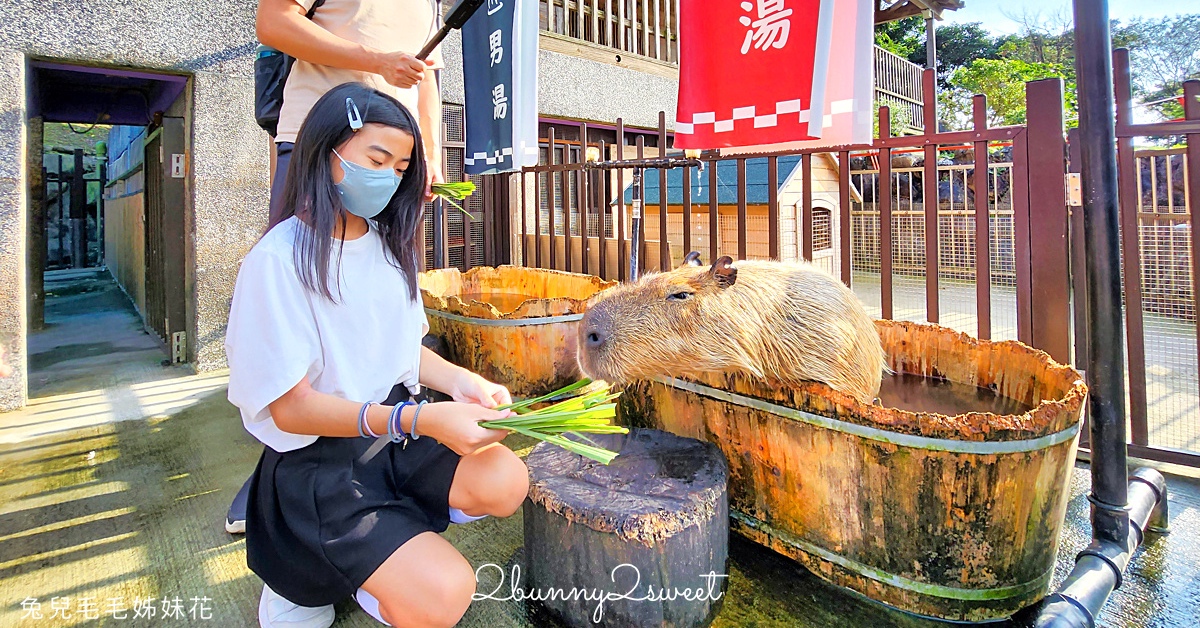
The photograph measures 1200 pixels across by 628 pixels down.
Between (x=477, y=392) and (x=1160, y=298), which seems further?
(x=1160, y=298)

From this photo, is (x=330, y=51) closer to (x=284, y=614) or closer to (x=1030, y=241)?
(x=284, y=614)

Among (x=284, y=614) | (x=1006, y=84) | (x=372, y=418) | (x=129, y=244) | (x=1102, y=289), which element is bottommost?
(x=284, y=614)

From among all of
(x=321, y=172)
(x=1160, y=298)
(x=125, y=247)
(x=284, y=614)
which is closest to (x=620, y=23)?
(x=1160, y=298)

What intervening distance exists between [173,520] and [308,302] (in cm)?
155

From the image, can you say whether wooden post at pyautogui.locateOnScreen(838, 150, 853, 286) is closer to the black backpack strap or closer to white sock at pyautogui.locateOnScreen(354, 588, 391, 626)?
the black backpack strap

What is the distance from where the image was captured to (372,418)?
4.50 ft

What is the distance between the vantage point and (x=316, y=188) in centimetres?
145

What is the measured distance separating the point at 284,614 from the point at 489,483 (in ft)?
2.18

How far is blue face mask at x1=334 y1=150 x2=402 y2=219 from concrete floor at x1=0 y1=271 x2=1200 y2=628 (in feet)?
3.83

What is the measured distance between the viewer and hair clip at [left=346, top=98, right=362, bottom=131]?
4.70 feet

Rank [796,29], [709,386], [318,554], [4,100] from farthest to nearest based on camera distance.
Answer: [4,100] → [796,29] → [709,386] → [318,554]

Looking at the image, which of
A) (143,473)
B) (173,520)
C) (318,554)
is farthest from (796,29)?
(143,473)

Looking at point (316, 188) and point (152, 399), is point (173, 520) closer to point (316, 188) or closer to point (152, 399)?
point (316, 188)

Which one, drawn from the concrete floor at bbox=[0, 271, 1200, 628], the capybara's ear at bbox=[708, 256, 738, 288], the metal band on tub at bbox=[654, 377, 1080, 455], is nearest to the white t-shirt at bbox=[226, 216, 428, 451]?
the concrete floor at bbox=[0, 271, 1200, 628]
